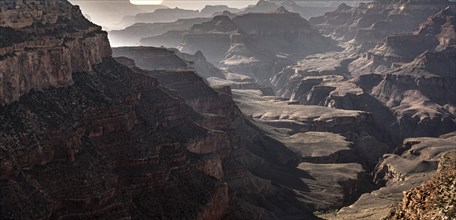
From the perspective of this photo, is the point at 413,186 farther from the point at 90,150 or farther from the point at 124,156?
the point at 90,150

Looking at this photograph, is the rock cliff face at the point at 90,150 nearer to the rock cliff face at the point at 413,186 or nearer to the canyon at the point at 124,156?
the canyon at the point at 124,156

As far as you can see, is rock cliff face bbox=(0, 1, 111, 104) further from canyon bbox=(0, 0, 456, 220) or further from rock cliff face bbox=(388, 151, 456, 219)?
rock cliff face bbox=(388, 151, 456, 219)

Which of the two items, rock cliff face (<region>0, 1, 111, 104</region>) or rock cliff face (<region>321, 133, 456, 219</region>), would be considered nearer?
rock cliff face (<region>321, 133, 456, 219</region>)

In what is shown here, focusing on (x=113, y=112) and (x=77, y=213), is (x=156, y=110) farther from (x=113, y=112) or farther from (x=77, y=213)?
(x=77, y=213)

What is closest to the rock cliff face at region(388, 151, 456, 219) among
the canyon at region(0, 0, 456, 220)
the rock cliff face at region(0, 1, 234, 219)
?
the canyon at region(0, 0, 456, 220)

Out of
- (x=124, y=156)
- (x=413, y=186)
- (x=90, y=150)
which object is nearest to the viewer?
(x=90, y=150)

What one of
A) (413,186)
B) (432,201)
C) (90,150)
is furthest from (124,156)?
(413,186)

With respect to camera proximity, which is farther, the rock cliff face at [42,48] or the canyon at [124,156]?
the rock cliff face at [42,48]

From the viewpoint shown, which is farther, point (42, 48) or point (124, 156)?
point (124, 156)

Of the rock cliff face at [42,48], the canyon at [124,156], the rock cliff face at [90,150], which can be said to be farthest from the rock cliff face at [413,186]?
the rock cliff face at [42,48]
